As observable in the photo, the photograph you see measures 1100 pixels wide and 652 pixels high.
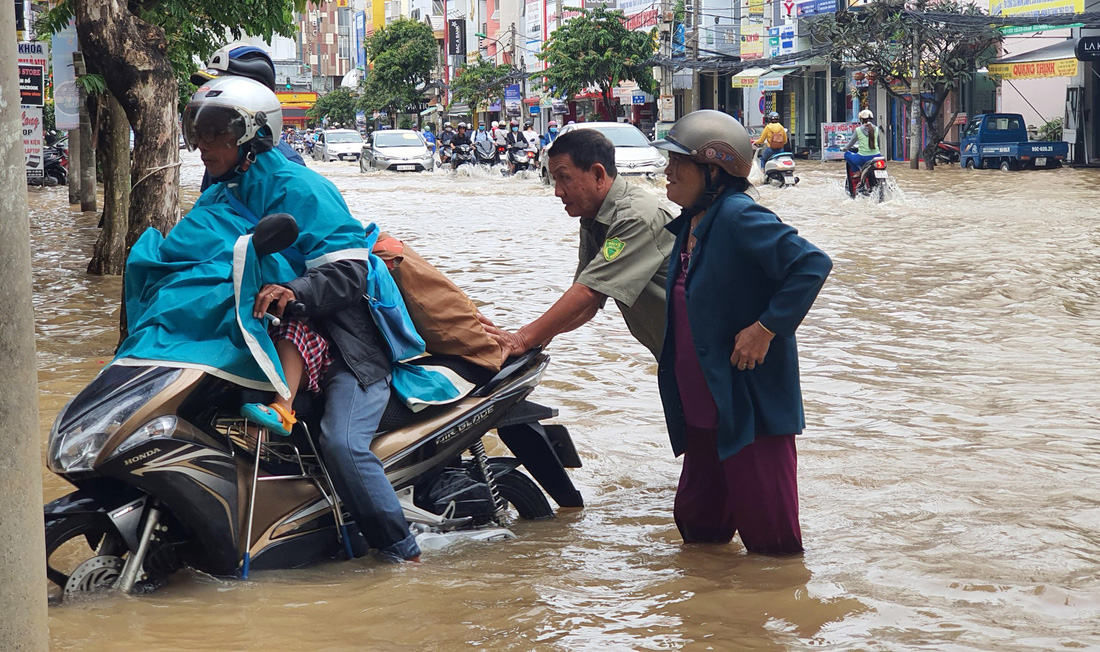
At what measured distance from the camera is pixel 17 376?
249cm

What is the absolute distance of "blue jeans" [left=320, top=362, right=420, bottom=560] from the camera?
3779mm

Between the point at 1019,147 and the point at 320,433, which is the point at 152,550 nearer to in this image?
the point at 320,433

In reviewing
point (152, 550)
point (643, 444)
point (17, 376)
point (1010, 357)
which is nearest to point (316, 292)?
point (152, 550)

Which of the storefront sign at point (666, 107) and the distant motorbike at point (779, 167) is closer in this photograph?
the distant motorbike at point (779, 167)

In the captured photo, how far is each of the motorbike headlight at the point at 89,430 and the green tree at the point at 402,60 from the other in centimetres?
6925

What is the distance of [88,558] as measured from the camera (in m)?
3.63

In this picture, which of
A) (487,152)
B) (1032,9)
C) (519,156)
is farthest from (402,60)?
(1032,9)

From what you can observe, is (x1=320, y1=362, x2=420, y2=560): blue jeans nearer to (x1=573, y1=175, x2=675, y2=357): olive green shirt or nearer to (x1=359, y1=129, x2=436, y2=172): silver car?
(x1=573, y1=175, x2=675, y2=357): olive green shirt

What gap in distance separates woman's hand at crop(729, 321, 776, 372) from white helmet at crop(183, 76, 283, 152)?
58.4 inches

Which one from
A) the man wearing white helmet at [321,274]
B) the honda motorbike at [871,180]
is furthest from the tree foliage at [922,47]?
the man wearing white helmet at [321,274]

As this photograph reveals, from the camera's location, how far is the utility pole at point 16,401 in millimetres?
2455

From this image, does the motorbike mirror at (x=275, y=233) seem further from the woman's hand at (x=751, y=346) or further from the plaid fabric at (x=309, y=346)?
the woman's hand at (x=751, y=346)

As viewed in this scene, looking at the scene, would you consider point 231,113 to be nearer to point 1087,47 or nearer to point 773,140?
point 773,140

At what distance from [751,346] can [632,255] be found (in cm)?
78
